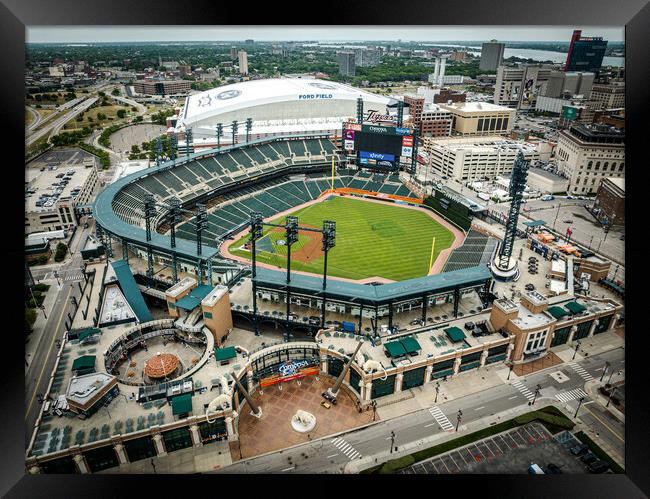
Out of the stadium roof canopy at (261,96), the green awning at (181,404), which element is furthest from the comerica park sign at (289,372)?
the stadium roof canopy at (261,96)

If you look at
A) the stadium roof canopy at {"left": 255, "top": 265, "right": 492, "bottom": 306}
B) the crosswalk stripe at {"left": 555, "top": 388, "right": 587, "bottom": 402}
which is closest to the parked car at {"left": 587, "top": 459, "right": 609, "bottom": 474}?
the crosswalk stripe at {"left": 555, "top": 388, "right": 587, "bottom": 402}

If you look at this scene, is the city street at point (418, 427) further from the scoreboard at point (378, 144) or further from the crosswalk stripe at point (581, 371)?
the scoreboard at point (378, 144)

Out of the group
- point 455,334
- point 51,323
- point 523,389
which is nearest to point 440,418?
point 455,334

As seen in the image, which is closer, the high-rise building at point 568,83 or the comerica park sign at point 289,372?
the comerica park sign at point 289,372

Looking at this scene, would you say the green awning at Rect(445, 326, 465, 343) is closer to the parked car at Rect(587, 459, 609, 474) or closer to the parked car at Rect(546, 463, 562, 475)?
the parked car at Rect(546, 463, 562, 475)

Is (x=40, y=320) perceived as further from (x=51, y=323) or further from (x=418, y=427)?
(x=418, y=427)

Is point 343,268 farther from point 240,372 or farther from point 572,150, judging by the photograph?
point 572,150
